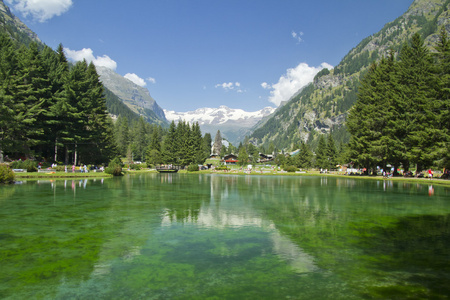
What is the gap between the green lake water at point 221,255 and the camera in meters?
6.84

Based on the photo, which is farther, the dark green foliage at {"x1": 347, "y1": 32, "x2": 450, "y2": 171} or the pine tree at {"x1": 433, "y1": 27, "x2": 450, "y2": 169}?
the dark green foliage at {"x1": 347, "y1": 32, "x2": 450, "y2": 171}

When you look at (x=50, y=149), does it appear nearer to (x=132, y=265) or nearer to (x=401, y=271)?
(x=132, y=265)

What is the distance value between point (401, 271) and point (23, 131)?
61885 millimetres

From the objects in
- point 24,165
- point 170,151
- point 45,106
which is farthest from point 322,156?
point 24,165

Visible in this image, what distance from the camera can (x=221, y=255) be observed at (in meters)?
9.49

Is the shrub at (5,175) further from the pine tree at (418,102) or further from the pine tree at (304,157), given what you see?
the pine tree at (304,157)

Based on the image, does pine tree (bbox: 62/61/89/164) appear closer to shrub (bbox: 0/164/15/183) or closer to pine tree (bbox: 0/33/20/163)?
pine tree (bbox: 0/33/20/163)

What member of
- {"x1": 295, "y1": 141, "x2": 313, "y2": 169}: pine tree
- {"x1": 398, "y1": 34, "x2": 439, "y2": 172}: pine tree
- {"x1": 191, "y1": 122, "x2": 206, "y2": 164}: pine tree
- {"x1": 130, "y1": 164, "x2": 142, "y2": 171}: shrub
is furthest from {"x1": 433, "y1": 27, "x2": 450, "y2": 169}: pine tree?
{"x1": 130, "y1": 164, "x2": 142, "y2": 171}: shrub

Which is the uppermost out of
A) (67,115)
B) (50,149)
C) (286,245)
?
(67,115)

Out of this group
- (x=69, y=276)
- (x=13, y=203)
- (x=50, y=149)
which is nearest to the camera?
(x=69, y=276)

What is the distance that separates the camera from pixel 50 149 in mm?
65812

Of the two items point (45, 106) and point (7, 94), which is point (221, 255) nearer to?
point (7, 94)

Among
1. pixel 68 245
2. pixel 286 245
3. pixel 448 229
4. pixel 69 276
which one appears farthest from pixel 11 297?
pixel 448 229

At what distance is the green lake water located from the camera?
22.4ft
